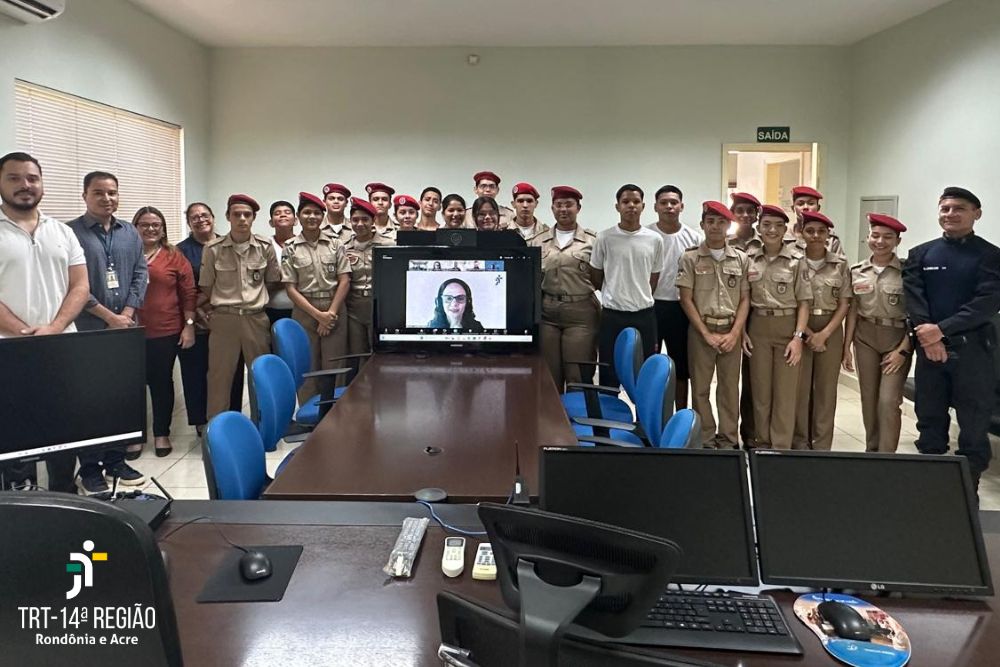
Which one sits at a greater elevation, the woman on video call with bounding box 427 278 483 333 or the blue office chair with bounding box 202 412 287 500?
Answer: the woman on video call with bounding box 427 278 483 333

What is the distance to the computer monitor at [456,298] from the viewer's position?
11.4 feet

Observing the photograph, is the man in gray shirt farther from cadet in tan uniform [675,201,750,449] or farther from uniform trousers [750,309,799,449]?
uniform trousers [750,309,799,449]

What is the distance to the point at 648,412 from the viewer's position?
3.05 meters

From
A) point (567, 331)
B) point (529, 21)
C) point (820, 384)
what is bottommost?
point (820, 384)

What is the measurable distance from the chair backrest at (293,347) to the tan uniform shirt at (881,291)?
3401mm

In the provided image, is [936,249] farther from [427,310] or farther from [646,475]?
[646,475]

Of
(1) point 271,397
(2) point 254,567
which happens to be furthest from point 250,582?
(1) point 271,397

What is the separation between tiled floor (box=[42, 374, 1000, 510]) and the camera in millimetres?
3825

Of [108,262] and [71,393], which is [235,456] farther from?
A: [108,262]

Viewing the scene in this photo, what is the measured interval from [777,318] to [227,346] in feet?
12.0

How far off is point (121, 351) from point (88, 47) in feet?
13.9

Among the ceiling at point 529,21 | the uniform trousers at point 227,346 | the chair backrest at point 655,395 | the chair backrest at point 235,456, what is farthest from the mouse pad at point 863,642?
the ceiling at point 529,21

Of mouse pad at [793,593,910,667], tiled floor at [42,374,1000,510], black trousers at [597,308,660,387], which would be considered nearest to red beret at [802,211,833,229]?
black trousers at [597,308,660,387]

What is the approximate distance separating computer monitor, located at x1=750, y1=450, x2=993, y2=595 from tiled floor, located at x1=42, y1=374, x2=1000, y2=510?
2274mm
